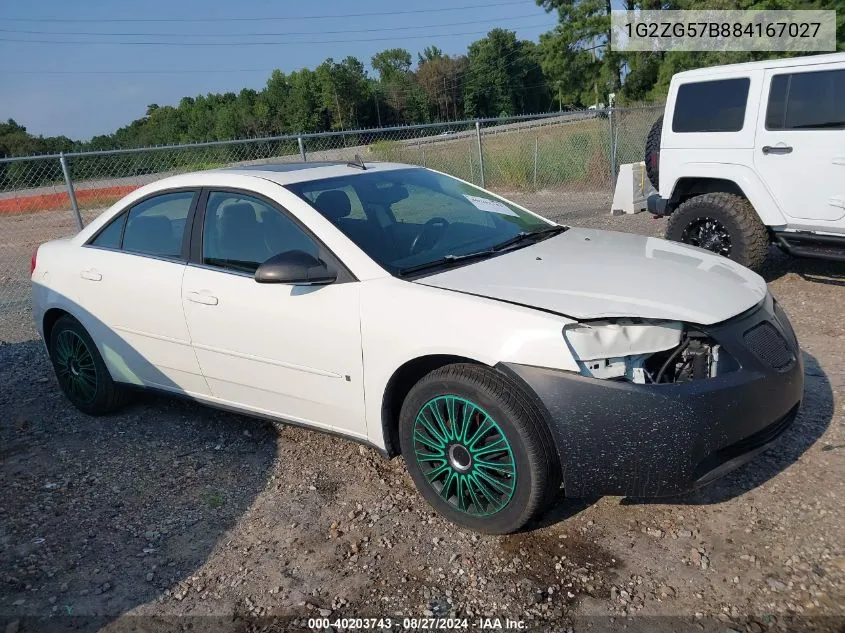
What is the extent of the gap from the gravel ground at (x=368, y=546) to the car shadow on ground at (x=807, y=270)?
275 centimetres

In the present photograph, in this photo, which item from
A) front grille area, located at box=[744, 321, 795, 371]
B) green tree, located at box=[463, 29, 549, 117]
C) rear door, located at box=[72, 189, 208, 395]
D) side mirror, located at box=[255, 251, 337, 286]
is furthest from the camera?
green tree, located at box=[463, 29, 549, 117]

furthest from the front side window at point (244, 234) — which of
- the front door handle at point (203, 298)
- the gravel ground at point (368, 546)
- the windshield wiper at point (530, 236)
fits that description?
the gravel ground at point (368, 546)

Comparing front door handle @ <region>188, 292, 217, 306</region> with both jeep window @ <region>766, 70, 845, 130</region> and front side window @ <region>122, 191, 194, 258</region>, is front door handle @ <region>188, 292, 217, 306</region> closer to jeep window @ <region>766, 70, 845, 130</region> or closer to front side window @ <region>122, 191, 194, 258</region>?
front side window @ <region>122, 191, 194, 258</region>

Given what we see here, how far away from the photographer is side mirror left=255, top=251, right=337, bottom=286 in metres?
3.09

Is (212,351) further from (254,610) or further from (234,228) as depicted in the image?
(254,610)

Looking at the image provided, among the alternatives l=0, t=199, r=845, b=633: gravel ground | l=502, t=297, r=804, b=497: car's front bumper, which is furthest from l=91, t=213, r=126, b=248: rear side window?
l=502, t=297, r=804, b=497: car's front bumper

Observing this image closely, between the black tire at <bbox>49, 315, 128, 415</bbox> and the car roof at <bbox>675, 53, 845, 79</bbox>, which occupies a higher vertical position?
the car roof at <bbox>675, 53, 845, 79</bbox>

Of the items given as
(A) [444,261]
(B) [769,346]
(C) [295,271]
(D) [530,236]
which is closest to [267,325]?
(C) [295,271]

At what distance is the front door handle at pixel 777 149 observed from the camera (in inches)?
233

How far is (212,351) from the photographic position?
3.70 m

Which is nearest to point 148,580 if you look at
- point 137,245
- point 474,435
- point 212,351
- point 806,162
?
point 212,351

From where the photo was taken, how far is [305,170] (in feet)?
13.0

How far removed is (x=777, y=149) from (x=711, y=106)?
851mm

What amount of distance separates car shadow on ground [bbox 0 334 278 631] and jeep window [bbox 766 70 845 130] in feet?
16.8
